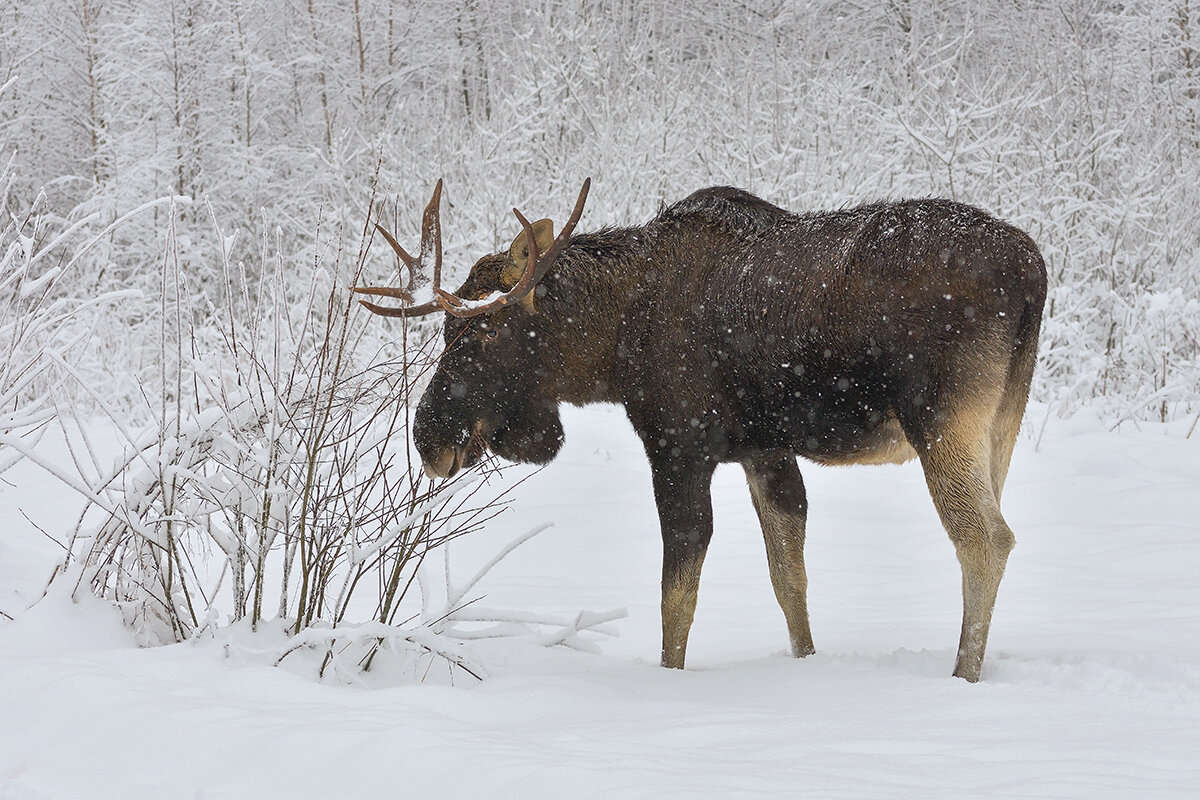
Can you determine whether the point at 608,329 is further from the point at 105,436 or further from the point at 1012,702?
the point at 105,436

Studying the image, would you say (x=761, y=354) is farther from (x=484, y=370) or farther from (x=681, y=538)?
(x=484, y=370)

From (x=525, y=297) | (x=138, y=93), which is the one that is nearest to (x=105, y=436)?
(x=525, y=297)

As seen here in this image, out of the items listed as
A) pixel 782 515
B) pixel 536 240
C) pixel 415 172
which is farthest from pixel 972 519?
pixel 415 172

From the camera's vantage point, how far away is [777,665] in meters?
4.00

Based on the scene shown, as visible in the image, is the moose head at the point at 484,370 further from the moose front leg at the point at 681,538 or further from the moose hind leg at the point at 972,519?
the moose hind leg at the point at 972,519

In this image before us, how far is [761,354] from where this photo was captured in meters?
3.99

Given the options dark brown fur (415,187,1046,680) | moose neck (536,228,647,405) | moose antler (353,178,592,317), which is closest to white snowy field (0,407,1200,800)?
dark brown fur (415,187,1046,680)

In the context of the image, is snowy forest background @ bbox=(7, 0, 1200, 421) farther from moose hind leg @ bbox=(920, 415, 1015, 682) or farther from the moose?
moose hind leg @ bbox=(920, 415, 1015, 682)

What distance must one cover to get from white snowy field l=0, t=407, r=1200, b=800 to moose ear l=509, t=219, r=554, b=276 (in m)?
1.56

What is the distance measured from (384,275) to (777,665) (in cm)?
1080

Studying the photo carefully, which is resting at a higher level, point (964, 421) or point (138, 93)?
point (138, 93)

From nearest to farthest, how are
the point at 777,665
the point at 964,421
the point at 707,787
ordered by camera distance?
1. the point at 707,787
2. the point at 964,421
3. the point at 777,665

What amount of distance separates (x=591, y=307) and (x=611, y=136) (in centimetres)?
1090

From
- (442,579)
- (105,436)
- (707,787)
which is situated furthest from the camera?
(105,436)
